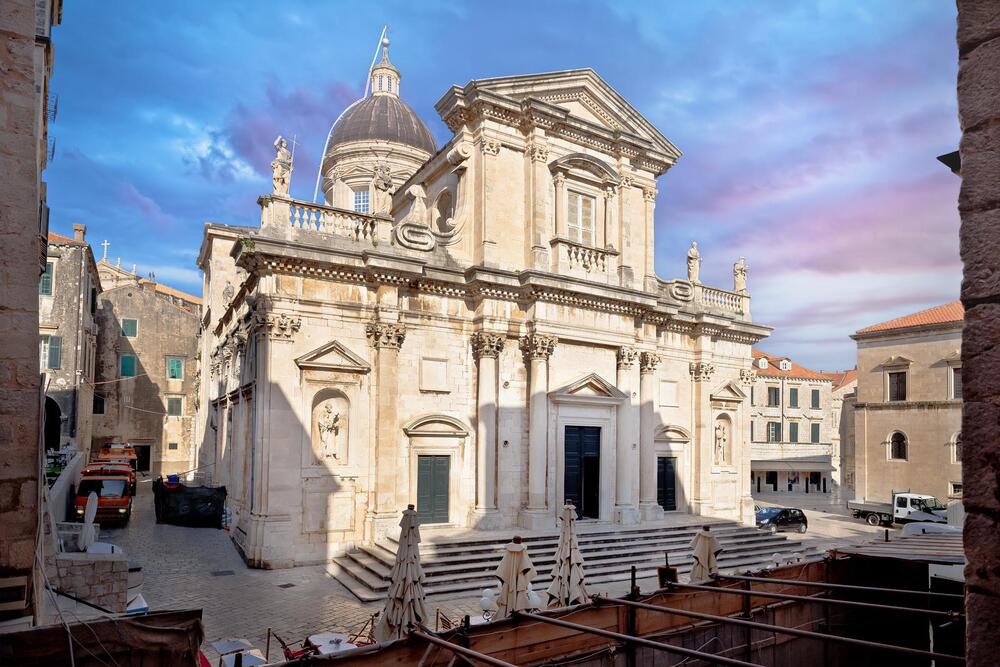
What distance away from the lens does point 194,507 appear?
23.4 meters

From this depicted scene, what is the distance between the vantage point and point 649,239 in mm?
24547

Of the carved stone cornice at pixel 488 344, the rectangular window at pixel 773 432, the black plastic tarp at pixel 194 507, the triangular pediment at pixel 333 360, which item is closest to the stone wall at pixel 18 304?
the triangular pediment at pixel 333 360

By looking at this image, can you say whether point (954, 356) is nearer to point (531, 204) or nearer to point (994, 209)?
point (531, 204)

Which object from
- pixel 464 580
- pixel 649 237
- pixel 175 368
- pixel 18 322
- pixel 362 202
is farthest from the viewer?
pixel 175 368

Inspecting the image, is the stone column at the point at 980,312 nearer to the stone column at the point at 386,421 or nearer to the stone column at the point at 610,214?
the stone column at the point at 386,421

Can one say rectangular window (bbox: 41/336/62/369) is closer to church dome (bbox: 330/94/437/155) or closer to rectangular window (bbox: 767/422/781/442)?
church dome (bbox: 330/94/437/155)

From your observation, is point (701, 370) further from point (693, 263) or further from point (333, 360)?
point (333, 360)

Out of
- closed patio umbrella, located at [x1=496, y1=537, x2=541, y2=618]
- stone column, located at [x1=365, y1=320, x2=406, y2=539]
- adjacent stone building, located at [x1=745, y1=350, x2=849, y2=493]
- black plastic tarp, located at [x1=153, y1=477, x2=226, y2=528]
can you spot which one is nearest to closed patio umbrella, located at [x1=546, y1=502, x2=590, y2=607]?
closed patio umbrella, located at [x1=496, y1=537, x2=541, y2=618]

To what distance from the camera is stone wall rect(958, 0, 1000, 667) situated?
101 inches

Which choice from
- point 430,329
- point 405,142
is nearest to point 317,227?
point 430,329

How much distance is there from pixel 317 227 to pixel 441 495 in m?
8.95

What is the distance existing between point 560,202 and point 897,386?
27124 millimetres

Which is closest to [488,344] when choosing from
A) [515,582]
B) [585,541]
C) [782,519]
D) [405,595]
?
[585,541]

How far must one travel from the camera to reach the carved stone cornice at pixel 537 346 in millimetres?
20641
